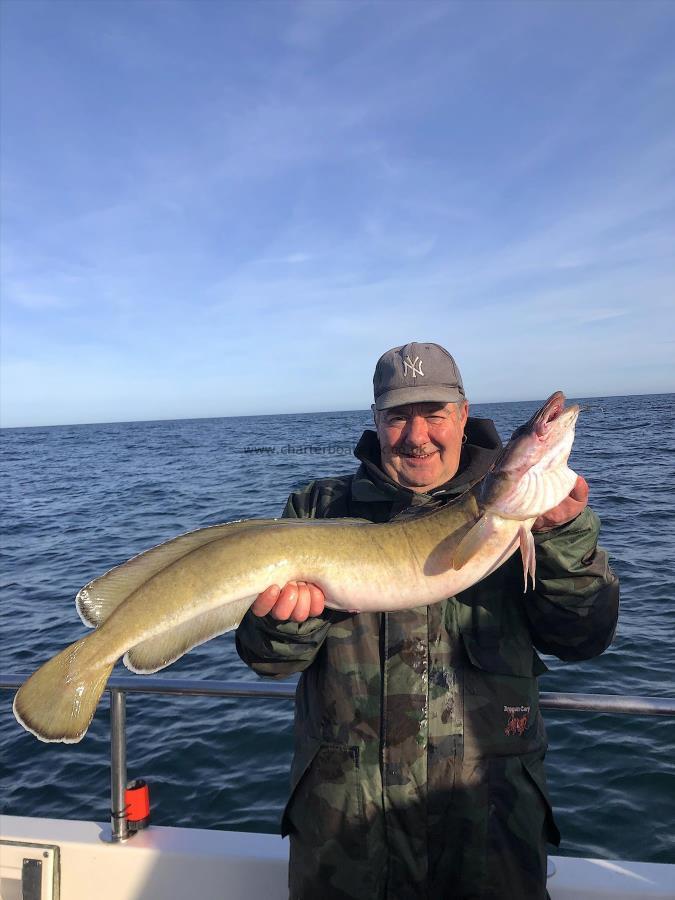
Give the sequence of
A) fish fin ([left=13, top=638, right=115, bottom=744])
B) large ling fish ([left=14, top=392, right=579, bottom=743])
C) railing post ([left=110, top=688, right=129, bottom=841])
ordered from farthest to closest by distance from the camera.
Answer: railing post ([left=110, top=688, right=129, bottom=841]), large ling fish ([left=14, top=392, right=579, bottom=743]), fish fin ([left=13, top=638, right=115, bottom=744])

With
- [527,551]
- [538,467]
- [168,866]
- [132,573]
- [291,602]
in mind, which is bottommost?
[168,866]

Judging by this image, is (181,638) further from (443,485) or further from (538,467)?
(538,467)

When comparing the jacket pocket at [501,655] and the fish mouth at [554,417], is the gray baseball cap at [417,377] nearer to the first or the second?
the fish mouth at [554,417]

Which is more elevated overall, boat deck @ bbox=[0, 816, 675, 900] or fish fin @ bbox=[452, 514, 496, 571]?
fish fin @ bbox=[452, 514, 496, 571]

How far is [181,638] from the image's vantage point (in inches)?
111

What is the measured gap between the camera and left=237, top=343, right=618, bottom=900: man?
2.54m

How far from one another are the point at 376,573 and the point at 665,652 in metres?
7.29

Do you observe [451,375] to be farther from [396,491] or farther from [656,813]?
[656,813]

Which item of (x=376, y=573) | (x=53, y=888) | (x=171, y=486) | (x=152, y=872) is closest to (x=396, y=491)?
(x=376, y=573)

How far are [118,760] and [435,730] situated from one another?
180cm

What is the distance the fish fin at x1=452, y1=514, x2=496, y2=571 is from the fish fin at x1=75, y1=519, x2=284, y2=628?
0.82 meters

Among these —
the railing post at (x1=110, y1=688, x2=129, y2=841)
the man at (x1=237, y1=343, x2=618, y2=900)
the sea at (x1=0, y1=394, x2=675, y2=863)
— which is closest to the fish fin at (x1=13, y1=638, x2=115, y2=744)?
the man at (x1=237, y1=343, x2=618, y2=900)

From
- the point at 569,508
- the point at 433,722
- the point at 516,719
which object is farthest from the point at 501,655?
the point at 569,508

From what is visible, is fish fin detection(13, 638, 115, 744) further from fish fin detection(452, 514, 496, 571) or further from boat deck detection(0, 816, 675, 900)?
fish fin detection(452, 514, 496, 571)
